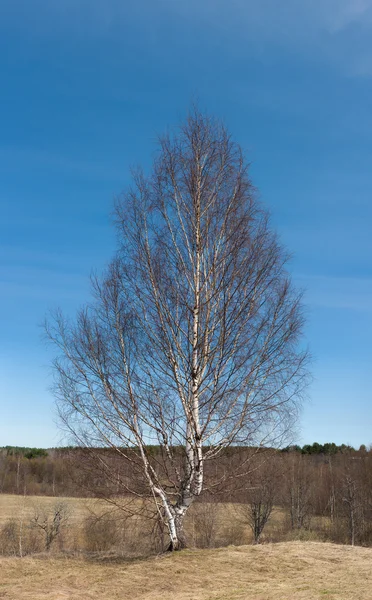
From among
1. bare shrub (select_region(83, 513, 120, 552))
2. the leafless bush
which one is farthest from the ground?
the leafless bush

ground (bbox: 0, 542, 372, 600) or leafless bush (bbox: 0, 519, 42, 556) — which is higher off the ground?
ground (bbox: 0, 542, 372, 600)

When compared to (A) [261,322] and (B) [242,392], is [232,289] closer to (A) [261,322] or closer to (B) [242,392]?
(A) [261,322]

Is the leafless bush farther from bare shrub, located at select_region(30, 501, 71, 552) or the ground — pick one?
the ground

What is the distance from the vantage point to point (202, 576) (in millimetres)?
9234

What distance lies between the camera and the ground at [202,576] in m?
8.16

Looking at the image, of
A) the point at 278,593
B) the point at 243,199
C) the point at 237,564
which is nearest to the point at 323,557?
the point at 237,564

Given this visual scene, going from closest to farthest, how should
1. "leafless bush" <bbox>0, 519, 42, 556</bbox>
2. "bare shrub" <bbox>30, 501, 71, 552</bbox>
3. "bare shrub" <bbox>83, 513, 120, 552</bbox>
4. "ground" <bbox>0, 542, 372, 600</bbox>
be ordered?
"ground" <bbox>0, 542, 372, 600</bbox>
"bare shrub" <bbox>83, 513, 120, 552</bbox>
"leafless bush" <bbox>0, 519, 42, 556</bbox>
"bare shrub" <bbox>30, 501, 71, 552</bbox>

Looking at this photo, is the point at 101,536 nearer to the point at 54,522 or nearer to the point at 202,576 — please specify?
the point at 54,522

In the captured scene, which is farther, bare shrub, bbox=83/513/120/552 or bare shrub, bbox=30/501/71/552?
bare shrub, bbox=30/501/71/552

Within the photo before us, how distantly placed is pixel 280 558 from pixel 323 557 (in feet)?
3.33

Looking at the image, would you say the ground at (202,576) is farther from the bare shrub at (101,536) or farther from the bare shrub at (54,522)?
the bare shrub at (54,522)

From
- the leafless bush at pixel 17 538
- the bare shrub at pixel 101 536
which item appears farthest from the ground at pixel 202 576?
the leafless bush at pixel 17 538

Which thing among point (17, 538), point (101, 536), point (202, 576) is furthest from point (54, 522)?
point (202, 576)

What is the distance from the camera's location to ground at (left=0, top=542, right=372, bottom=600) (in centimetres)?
816
